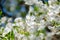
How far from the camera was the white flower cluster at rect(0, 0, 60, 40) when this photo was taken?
1610 mm

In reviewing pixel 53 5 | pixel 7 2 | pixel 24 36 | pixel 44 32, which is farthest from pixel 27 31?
pixel 7 2

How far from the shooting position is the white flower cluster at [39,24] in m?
1.61

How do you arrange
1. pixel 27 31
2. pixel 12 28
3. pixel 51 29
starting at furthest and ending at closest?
1. pixel 12 28
2. pixel 27 31
3. pixel 51 29

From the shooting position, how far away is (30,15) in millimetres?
1805

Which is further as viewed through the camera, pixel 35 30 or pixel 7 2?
pixel 7 2

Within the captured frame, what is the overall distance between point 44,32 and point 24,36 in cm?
17

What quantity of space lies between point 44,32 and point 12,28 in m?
0.35

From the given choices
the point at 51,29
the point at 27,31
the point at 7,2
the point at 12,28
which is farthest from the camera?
the point at 7,2

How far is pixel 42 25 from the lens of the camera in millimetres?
1637

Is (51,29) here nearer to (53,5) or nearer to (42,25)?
(42,25)

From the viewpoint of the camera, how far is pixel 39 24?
5.51 ft

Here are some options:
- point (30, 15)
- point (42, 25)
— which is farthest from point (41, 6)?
point (42, 25)

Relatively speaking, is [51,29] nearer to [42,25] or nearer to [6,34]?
[42,25]

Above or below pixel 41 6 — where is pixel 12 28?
below
